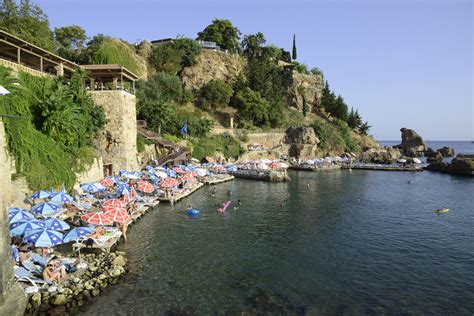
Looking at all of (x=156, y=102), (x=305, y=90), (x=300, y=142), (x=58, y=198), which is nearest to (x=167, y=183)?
(x=58, y=198)

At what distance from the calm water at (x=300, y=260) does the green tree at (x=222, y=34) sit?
210 feet

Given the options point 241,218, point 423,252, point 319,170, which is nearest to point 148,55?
point 319,170

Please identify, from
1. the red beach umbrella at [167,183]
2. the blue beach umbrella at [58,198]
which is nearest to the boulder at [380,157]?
the red beach umbrella at [167,183]

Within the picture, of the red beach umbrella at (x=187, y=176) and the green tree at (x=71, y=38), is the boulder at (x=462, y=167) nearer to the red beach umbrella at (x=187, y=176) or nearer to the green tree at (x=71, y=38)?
the red beach umbrella at (x=187, y=176)

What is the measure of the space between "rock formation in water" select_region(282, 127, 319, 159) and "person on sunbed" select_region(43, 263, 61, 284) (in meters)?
57.6

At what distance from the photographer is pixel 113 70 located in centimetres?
3484

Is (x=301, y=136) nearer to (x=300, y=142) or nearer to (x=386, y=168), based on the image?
(x=300, y=142)

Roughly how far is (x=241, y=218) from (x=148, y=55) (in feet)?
188

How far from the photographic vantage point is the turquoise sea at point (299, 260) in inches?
537

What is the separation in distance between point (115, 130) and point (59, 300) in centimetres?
2348

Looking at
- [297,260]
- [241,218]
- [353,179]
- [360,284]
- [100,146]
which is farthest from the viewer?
[353,179]

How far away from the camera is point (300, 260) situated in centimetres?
1830

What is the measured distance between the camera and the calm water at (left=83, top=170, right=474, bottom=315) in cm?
1370

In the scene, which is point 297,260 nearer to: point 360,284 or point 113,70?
point 360,284
